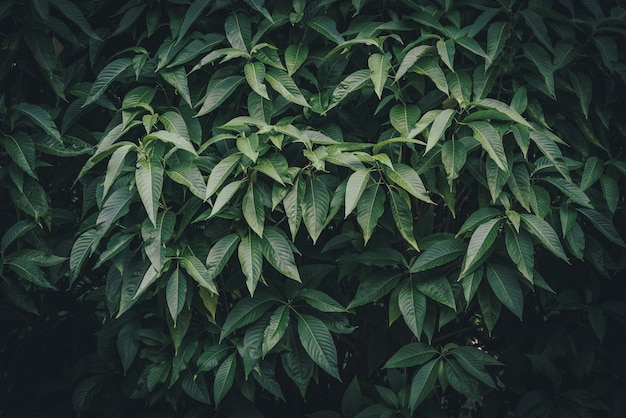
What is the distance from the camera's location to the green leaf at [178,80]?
2381 millimetres

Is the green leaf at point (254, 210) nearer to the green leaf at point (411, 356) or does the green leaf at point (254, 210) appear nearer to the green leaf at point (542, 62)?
the green leaf at point (411, 356)

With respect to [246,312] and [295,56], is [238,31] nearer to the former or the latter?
[295,56]

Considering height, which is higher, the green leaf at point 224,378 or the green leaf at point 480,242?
the green leaf at point 480,242

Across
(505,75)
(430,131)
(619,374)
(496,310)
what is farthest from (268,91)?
(619,374)

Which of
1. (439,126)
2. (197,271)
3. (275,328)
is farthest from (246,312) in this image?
(439,126)

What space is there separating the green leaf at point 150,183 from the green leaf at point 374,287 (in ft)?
2.14

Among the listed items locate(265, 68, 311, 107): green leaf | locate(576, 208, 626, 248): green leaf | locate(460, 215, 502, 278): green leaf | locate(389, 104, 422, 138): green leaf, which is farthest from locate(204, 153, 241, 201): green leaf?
locate(576, 208, 626, 248): green leaf

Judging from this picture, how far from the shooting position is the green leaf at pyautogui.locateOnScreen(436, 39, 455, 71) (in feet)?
7.34

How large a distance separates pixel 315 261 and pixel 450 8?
0.93 meters

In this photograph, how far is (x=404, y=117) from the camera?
2.33 m

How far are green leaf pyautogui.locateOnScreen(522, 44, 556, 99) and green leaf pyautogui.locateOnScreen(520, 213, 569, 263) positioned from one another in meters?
0.39

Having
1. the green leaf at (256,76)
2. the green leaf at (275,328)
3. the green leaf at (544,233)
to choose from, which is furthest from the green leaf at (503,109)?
the green leaf at (275,328)

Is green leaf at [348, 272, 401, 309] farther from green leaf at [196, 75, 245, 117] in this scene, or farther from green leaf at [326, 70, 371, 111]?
green leaf at [196, 75, 245, 117]

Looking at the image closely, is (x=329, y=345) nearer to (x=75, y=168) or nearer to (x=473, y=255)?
(x=473, y=255)
